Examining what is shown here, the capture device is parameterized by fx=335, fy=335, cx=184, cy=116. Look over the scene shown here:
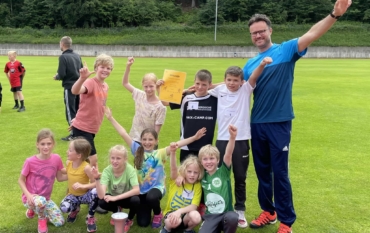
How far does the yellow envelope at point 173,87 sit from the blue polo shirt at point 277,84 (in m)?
1.11

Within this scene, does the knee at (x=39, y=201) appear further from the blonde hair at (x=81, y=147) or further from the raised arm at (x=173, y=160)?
the raised arm at (x=173, y=160)

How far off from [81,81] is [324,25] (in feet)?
11.0

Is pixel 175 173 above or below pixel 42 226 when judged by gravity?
above

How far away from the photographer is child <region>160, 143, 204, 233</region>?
3.99m

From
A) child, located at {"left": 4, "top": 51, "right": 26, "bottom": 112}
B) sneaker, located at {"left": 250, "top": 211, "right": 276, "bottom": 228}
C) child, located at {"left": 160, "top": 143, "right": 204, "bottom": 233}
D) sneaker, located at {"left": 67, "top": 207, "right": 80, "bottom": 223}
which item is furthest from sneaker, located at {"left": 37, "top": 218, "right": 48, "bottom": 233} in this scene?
child, located at {"left": 4, "top": 51, "right": 26, "bottom": 112}

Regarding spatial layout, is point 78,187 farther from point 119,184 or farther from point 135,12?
point 135,12

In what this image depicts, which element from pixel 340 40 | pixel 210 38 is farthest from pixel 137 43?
pixel 340 40

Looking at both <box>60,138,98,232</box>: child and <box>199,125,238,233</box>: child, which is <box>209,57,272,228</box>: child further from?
<box>60,138,98,232</box>: child

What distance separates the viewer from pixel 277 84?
159 inches

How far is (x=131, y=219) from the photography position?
14.6 feet

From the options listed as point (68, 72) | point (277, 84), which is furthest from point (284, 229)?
point (68, 72)

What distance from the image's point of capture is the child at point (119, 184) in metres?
4.14

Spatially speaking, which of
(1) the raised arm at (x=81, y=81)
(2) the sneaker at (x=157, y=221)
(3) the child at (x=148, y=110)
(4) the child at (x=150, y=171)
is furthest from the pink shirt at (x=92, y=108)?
(2) the sneaker at (x=157, y=221)

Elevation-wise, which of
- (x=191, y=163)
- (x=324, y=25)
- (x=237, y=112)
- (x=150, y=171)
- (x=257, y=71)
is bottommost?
(x=150, y=171)
